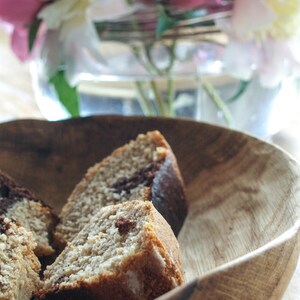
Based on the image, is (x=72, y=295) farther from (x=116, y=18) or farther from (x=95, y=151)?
(x=116, y=18)

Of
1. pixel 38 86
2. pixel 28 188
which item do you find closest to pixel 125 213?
pixel 28 188

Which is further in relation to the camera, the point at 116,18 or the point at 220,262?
the point at 116,18

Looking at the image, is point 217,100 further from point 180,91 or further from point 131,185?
point 131,185

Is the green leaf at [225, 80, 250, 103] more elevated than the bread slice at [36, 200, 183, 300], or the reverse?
the bread slice at [36, 200, 183, 300]

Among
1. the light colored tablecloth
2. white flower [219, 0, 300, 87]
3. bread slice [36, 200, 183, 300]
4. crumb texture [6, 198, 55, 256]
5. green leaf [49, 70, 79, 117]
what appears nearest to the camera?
bread slice [36, 200, 183, 300]

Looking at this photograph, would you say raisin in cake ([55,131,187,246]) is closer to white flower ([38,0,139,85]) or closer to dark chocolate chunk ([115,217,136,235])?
dark chocolate chunk ([115,217,136,235])

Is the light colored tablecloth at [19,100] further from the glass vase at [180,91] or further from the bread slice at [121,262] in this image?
the bread slice at [121,262]

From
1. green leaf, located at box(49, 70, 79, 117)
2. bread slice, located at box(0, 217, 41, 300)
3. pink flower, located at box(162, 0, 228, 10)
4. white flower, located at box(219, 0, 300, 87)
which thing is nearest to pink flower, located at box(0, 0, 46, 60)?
green leaf, located at box(49, 70, 79, 117)
